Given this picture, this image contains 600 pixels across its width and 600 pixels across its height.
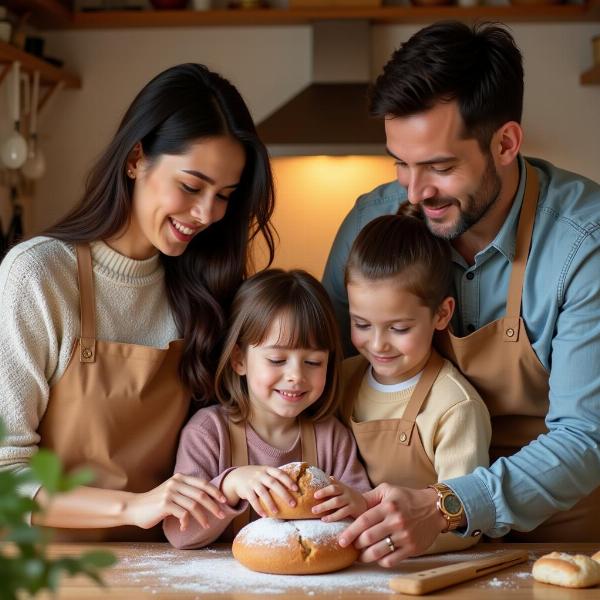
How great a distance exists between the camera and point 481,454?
5.42ft

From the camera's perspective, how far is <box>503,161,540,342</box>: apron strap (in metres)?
1.74

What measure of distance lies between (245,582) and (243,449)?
0.38 metres

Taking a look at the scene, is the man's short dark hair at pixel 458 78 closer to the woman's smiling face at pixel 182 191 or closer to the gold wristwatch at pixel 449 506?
the woman's smiling face at pixel 182 191

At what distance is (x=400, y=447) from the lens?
1715 millimetres

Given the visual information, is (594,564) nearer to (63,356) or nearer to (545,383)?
(545,383)

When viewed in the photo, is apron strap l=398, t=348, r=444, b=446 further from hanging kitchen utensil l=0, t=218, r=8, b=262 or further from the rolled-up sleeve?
hanging kitchen utensil l=0, t=218, r=8, b=262

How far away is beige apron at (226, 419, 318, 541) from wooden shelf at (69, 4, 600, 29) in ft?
8.70

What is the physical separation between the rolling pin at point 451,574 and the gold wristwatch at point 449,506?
0.06 metres

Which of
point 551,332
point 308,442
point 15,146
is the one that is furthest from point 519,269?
point 15,146

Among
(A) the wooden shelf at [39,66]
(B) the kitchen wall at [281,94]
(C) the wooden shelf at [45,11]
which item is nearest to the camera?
(A) the wooden shelf at [39,66]

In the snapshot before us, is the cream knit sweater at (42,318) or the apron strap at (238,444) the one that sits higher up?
the cream knit sweater at (42,318)

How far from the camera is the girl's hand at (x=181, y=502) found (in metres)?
1.48

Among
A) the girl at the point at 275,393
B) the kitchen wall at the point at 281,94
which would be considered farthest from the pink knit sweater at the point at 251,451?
the kitchen wall at the point at 281,94

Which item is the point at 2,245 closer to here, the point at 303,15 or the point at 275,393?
the point at 303,15
